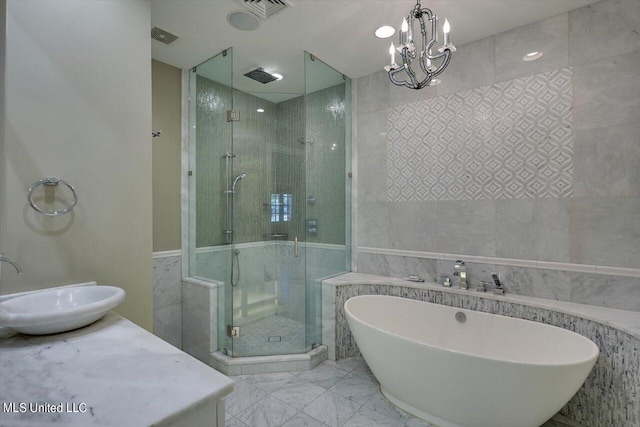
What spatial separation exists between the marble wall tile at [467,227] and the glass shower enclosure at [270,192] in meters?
1.01

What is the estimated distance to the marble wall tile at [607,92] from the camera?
1.94 meters

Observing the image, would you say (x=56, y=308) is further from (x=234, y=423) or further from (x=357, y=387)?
(x=357, y=387)

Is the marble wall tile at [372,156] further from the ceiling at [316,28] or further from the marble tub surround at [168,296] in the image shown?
the marble tub surround at [168,296]

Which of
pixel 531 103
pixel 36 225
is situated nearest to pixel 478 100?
pixel 531 103

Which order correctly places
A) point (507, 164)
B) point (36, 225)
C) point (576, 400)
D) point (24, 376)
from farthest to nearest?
point (507, 164) < point (576, 400) < point (36, 225) < point (24, 376)

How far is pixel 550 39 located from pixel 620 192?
3.93 ft

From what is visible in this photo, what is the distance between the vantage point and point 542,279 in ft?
7.34

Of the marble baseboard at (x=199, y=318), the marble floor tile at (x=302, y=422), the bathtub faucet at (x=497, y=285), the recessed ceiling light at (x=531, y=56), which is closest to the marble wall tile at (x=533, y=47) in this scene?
the recessed ceiling light at (x=531, y=56)

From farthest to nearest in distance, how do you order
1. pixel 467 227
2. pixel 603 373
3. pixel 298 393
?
pixel 467 227, pixel 298 393, pixel 603 373

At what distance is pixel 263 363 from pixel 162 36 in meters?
2.81

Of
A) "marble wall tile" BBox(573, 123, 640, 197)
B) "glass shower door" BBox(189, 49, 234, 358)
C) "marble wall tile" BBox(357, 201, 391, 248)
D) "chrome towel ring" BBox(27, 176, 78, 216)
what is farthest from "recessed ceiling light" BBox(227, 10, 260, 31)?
"marble wall tile" BBox(573, 123, 640, 197)

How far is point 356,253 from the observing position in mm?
3248

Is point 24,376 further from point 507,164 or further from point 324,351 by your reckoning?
point 507,164

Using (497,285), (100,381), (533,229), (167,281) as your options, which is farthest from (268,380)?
(533,229)
